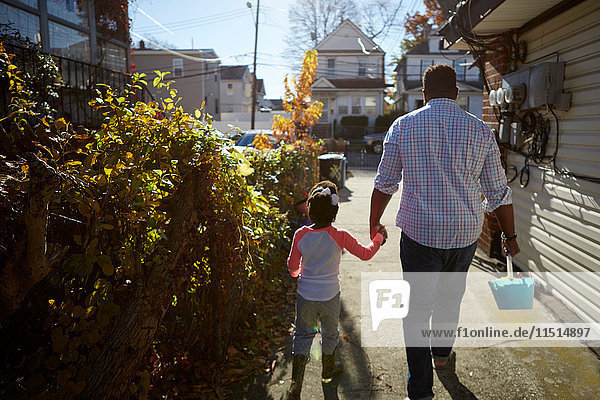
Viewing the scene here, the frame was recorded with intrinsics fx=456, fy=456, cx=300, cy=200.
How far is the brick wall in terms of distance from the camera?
5770mm

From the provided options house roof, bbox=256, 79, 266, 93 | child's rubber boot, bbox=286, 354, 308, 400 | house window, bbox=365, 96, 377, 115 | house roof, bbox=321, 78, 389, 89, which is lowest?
child's rubber boot, bbox=286, 354, 308, 400

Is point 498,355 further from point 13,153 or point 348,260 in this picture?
point 13,153

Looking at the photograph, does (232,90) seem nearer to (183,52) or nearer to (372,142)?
(183,52)

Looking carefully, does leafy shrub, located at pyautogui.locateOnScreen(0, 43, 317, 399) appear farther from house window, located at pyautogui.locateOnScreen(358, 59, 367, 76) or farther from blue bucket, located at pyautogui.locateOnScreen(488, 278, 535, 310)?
house window, located at pyautogui.locateOnScreen(358, 59, 367, 76)

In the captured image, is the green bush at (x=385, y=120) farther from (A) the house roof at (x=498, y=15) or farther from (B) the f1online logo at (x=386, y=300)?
(B) the f1online logo at (x=386, y=300)

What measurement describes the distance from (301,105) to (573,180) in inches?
244

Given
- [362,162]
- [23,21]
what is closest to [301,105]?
[23,21]

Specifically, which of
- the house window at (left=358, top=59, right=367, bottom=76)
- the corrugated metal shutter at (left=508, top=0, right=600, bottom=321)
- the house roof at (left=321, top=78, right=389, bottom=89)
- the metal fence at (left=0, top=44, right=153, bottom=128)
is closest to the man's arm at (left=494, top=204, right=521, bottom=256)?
the corrugated metal shutter at (left=508, top=0, right=600, bottom=321)

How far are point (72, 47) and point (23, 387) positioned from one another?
9240 millimetres

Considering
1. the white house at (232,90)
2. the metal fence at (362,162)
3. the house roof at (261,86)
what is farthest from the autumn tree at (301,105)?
the house roof at (261,86)

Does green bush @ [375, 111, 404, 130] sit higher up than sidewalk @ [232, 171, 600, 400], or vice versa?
green bush @ [375, 111, 404, 130]

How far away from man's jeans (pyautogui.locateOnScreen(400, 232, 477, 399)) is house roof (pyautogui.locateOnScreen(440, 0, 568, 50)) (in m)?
2.79

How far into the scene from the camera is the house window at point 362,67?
3809 cm

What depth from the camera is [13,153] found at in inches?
91.8
